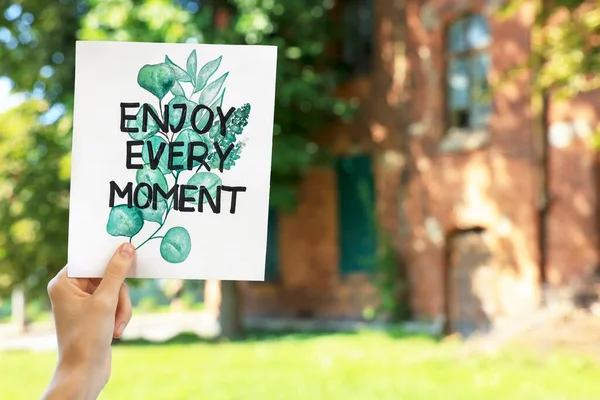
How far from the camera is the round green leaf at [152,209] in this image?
167cm

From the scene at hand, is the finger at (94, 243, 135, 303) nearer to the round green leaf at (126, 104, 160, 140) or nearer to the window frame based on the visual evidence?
the round green leaf at (126, 104, 160, 140)

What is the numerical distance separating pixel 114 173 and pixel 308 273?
13912mm

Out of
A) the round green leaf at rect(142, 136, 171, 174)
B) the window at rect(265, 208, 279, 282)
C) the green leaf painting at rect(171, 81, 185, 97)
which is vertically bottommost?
the window at rect(265, 208, 279, 282)

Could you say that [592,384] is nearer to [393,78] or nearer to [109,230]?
[109,230]

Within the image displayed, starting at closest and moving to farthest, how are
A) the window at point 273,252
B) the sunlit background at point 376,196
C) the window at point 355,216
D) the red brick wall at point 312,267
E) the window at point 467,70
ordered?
the sunlit background at point 376,196, the window at point 467,70, the window at point 355,216, the red brick wall at point 312,267, the window at point 273,252

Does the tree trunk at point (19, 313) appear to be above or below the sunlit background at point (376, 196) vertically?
below

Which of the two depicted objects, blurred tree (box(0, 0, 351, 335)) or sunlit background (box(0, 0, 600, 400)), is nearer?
sunlit background (box(0, 0, 600, 400))

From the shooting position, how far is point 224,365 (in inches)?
354

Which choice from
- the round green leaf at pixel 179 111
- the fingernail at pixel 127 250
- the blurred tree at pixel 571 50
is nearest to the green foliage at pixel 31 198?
the blurred tree at pixel 571 50

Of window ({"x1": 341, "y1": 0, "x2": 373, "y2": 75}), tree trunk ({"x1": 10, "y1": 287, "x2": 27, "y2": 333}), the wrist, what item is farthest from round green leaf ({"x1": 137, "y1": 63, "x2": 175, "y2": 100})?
tree trunk ({"x1": 10, "y1": 287, "x2": 27, "y2": 333})

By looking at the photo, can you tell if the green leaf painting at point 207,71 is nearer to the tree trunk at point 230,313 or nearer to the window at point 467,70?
the window at point 467,70

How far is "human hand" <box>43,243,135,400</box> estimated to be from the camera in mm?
1396

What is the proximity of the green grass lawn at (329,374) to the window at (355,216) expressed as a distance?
12.5ft

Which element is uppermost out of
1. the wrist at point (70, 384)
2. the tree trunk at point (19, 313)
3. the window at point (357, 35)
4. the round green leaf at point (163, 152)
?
the window at point (357, 35)
